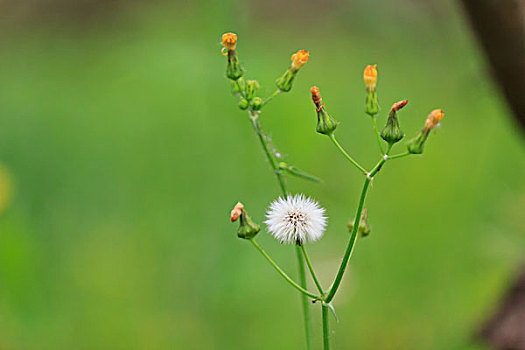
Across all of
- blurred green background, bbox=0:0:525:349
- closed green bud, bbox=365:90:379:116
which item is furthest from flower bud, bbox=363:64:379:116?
blurred green background, bbox=0:0:525:349

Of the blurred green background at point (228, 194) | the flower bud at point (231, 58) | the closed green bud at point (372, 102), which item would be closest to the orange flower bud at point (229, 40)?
the flower bud at point (231, 58)

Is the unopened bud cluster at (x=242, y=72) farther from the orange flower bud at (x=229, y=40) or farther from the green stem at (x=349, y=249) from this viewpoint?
the green stem at (x=349, y=249)

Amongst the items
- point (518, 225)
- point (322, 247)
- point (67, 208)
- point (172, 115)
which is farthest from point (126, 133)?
point (518, 225)

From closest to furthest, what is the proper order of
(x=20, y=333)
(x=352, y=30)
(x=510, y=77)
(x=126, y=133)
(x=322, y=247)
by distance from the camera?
A: (x=510, y=77)
(x=20, y=333)
(x=322, y=247)
(x=126, y=133)
(x=352, y=30)

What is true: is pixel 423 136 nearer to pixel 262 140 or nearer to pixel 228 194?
pixel 262 140

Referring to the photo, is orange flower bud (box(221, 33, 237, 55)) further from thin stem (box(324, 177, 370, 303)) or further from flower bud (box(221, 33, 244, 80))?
thin stem (box(324, 177, 370, 303))

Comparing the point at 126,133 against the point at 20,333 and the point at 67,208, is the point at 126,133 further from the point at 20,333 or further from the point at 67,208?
the point at 20,333
